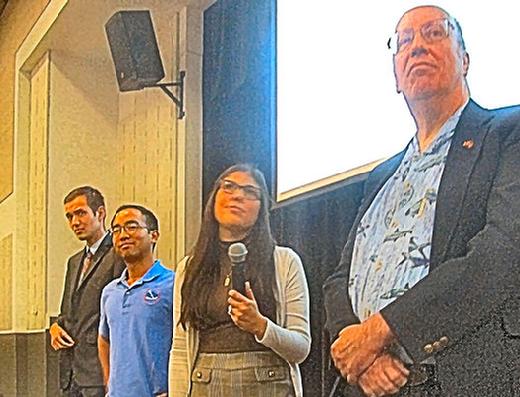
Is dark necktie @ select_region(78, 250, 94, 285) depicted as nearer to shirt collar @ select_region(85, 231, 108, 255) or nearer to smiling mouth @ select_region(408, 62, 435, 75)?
shirt collar @ select_region(85, 231, 108, 255)

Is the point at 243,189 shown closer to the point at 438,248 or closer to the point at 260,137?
the point at 260,137

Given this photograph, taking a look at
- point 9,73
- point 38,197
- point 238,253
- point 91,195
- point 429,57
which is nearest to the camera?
point 429,57

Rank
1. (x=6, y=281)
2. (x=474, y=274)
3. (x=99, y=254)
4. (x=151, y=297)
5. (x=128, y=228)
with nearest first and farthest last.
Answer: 1. (x=474, y=274)
2. (x=151, y=297)
3. (x=128, y=228)
4. (x=99, y=254)
5. (x=6, y=281)

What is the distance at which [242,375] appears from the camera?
2072 mm

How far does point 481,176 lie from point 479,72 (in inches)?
7.5

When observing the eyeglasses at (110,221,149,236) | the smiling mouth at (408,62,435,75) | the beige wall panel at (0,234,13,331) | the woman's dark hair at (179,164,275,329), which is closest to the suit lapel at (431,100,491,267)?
the smiling mouth at (408,62,435,75)

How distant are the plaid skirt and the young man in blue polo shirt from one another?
215mm

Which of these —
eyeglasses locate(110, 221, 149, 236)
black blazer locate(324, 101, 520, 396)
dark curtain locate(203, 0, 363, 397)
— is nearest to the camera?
black blazer locate(324, 101, 520, 396)

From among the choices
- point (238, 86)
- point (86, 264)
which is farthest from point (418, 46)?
point (86, 264)

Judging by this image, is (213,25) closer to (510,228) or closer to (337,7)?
(337,7)

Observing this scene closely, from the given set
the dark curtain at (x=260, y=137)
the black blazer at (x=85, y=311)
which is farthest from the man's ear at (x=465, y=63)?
the black blazer at (x=85, y=311)

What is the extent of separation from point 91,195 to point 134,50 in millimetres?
532

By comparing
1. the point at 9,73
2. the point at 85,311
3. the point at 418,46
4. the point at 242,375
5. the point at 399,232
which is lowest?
the point at 242,375

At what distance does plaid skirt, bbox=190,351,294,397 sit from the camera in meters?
2.00
